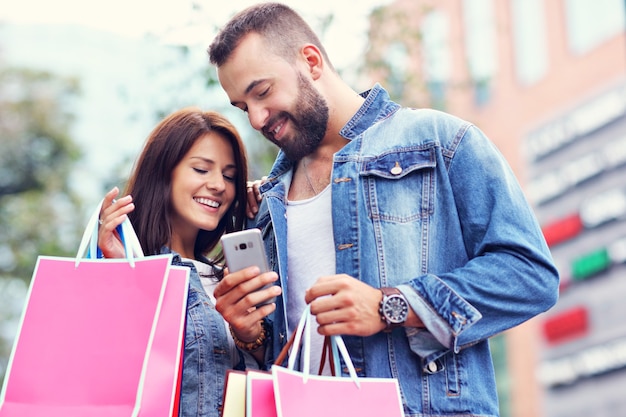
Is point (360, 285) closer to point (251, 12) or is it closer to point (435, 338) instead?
point (435, 338)

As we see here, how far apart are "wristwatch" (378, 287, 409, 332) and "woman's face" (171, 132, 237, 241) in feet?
3.84

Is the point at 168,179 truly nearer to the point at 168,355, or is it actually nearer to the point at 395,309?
the point at 168,355

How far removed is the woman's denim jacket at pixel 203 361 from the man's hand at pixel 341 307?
0.71m

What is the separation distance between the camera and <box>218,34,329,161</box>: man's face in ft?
10.5

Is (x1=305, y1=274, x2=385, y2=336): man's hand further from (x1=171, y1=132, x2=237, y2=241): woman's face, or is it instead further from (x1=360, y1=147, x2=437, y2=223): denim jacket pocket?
(x1=171, y1=132, x2=237, y2=241): woman's face

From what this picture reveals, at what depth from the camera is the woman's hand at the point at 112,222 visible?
10.2 feet

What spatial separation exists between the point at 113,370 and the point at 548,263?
4.04 feet

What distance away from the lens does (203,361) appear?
326cm

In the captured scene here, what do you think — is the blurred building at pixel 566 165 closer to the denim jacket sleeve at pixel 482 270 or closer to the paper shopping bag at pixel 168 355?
the denim jacket sleeve at pixel 482 270

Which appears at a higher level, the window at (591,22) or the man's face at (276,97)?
the window at (591,22)

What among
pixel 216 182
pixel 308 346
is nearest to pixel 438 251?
pixel 308 346

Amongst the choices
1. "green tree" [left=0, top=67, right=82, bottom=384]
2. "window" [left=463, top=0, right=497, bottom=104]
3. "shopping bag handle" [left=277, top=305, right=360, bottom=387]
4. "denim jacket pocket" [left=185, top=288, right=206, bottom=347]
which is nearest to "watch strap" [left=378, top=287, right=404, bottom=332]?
"shopping bag handle" [left=277, top=305, right=360, bottom=387]

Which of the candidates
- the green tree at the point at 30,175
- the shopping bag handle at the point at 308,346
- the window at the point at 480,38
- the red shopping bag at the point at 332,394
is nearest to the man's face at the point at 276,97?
the shopping bag handle at the point at 308,346

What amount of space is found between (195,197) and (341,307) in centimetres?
124
